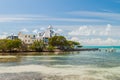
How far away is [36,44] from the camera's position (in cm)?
9288

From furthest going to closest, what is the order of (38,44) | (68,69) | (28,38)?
(28,38) < (38,44) < (68,69)

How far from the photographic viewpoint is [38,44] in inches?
3684

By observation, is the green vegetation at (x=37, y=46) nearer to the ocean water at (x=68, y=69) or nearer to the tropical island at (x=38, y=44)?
the tropical island at (x=38, y=44)

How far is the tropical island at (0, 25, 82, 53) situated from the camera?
86375mm

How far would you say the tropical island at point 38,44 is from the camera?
8638 centimetres

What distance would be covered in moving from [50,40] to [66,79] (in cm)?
8098

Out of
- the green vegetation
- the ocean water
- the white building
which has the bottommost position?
the ocean water

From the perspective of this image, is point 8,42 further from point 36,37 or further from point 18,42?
point 36,37

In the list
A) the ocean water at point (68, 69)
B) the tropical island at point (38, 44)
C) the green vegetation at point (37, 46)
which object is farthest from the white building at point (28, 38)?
the ocean water at point (68, 69)

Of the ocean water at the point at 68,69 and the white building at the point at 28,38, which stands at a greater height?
the white building at the point at 28,38

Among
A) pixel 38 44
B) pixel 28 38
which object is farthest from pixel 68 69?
pixel 28 38

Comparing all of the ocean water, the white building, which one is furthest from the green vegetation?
the ocean water

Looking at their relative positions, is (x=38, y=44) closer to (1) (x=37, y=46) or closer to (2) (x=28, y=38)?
(1) (x=37, y=46)

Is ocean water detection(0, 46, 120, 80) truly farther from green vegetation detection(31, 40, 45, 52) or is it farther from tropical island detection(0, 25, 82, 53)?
green vegetation detection(31, 40, 45, 52)
